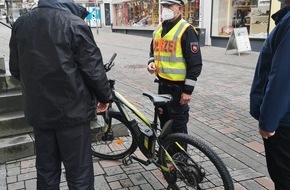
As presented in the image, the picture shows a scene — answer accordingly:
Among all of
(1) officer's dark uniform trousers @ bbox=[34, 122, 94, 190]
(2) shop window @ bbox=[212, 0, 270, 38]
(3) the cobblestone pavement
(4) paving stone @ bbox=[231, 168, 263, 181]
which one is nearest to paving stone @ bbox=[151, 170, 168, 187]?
(3) the cobblestone pavement

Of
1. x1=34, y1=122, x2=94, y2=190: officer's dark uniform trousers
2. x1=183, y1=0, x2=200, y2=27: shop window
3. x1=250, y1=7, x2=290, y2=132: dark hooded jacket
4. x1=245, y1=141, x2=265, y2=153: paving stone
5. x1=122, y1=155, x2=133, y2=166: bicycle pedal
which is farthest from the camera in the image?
x1=183, y1=0, x2=200, y2=27: shop window

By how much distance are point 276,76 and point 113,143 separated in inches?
100

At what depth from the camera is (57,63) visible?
2273 millimetres

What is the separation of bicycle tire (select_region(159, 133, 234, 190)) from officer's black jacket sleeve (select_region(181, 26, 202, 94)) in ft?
1.93

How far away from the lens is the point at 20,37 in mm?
2352

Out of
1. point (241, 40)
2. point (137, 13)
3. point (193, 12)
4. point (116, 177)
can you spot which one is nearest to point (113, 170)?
point (116, 177)

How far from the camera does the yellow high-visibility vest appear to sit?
3204 mm

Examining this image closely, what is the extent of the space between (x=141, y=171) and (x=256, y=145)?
65.6 inches

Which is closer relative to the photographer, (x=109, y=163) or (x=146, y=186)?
(x=146, y=186)

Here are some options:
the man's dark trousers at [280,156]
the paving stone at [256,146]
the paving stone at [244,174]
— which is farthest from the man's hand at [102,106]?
the paving stone at [256,146]

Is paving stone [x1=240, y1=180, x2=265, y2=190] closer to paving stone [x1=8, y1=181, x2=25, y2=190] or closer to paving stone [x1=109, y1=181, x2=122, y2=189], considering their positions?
paving stone [x1=109, y1=181, x2=122, y2=189]

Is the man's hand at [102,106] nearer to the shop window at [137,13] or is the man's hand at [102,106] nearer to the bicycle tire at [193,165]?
the bicycle tire at [193,165]

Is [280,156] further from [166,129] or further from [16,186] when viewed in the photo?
[16,186]

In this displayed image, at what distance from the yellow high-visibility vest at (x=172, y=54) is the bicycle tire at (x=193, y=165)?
2.25 ft
